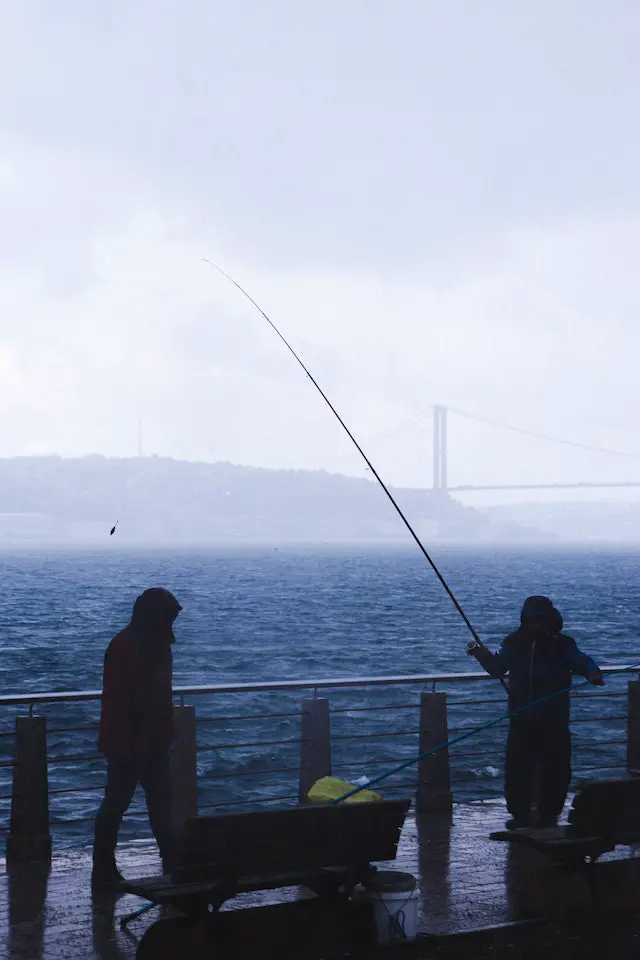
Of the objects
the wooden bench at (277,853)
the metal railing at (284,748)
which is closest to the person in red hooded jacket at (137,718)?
the wooden bench at (277,853)

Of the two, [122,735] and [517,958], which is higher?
[122,735]

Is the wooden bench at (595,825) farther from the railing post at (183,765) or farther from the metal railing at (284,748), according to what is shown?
the metal railing at (284,748)

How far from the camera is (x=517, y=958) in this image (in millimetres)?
4879

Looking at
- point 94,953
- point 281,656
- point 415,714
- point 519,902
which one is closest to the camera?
point 94,953

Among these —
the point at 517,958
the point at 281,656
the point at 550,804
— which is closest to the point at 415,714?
the point at 281,656

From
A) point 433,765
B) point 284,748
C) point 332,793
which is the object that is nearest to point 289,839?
point 332,793

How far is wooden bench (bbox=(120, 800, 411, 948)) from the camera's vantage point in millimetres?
4844

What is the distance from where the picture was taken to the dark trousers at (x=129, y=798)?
19.2 feet

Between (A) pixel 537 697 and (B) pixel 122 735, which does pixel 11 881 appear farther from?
(A) pixel 537 697

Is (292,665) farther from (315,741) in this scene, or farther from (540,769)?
(540,769)

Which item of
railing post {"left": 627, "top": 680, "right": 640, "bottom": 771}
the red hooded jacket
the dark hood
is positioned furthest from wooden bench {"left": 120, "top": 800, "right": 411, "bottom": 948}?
railing post {"left": 627, "top": 680, "right": 640, "bottom": 771}

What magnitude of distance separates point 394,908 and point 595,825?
1130 millimetres

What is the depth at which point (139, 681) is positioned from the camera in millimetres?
5719

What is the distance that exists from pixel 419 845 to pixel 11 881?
213 centimetres
